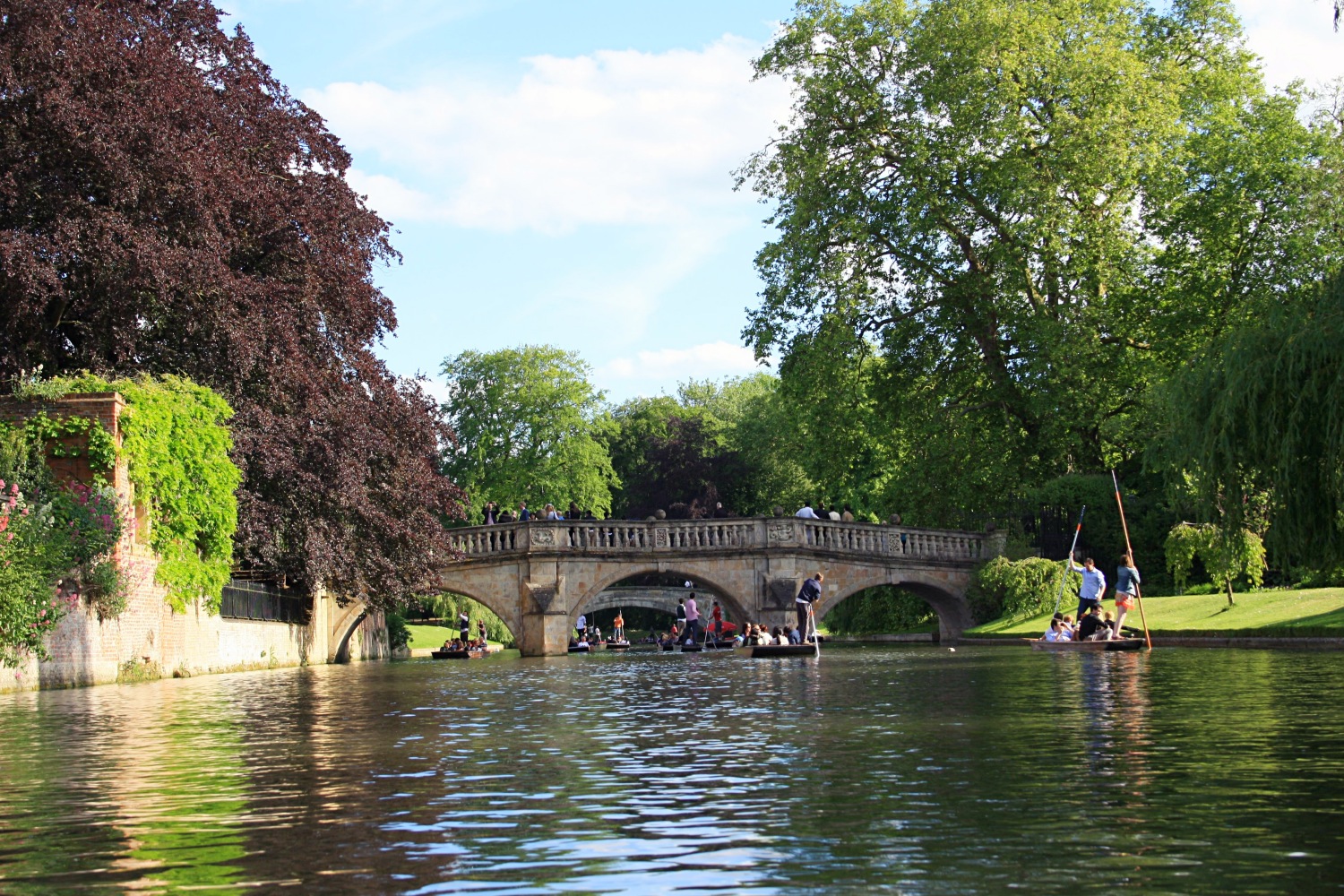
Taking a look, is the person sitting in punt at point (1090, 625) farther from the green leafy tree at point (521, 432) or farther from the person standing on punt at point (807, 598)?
the green leafy tree at point (521, 432)

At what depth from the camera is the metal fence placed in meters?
23.9

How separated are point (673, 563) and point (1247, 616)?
568 inches

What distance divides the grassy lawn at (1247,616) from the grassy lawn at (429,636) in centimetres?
2643

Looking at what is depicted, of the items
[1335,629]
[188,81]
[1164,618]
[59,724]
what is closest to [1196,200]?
[1164,618]

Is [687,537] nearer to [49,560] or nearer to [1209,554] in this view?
[1209,554]

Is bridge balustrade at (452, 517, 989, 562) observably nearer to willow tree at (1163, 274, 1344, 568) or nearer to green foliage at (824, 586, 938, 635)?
green foliage at (824, 586, 938, 635)

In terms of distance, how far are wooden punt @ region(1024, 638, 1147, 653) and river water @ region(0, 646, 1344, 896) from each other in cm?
861

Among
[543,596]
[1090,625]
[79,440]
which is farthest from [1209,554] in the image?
[79,440]

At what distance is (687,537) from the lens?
116 feet

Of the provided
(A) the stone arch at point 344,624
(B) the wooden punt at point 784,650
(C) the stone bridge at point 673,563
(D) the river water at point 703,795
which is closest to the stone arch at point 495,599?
(C) the stone bridge at point 673,563

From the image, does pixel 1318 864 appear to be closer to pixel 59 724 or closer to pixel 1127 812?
pixel 1127 812

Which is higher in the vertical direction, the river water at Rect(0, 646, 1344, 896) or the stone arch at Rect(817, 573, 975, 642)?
the stone arch at Rect(817, 573, 975, 642)

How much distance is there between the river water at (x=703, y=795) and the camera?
4590mm

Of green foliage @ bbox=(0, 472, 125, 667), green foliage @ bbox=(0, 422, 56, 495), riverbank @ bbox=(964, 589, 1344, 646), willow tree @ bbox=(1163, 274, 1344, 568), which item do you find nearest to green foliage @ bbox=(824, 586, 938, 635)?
riverbank @ bbox=(964, 589, 1344, 646)
